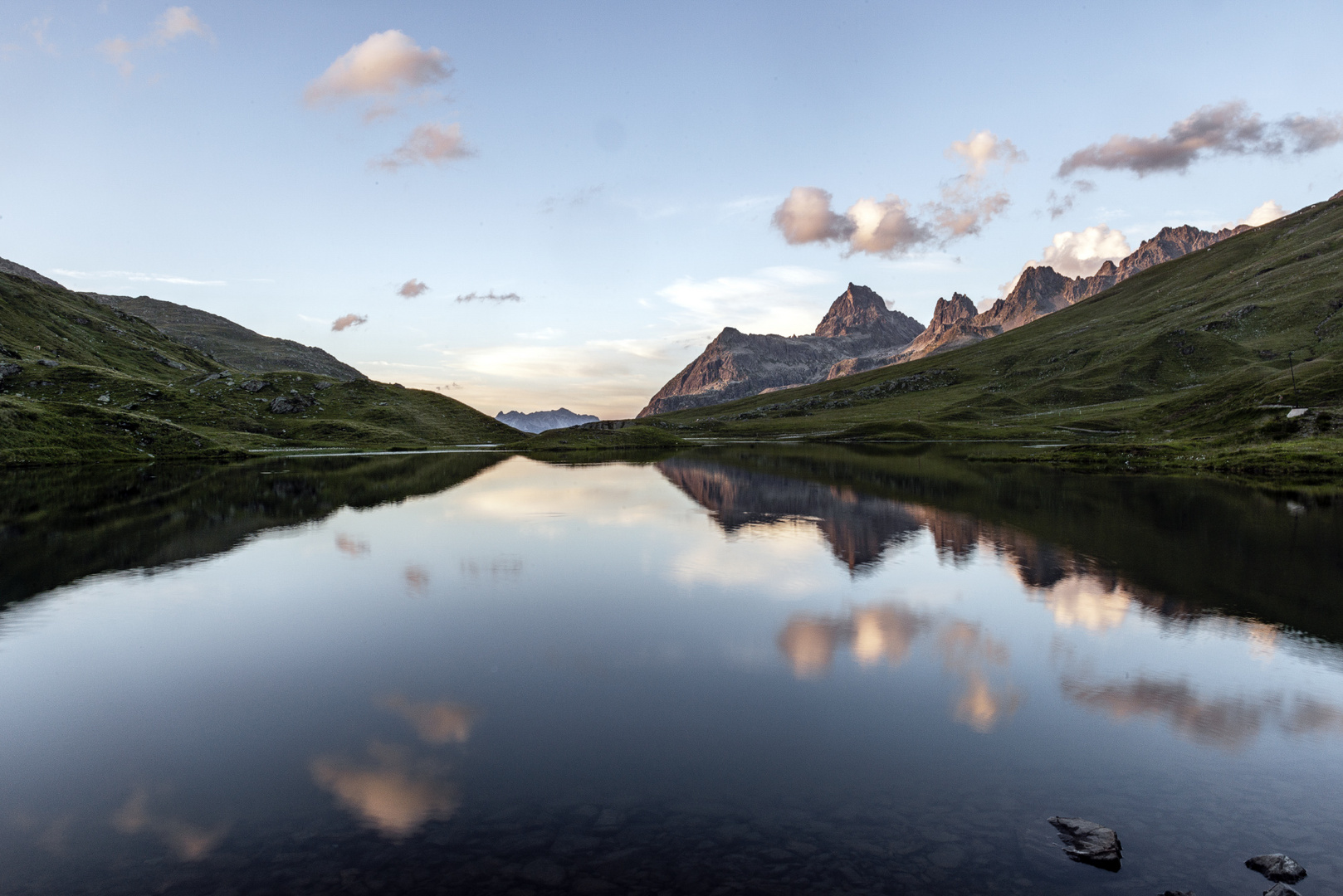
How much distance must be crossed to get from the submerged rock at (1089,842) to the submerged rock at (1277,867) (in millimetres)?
2207

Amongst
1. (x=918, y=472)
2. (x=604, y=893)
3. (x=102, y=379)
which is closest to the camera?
(x=604, y=893)

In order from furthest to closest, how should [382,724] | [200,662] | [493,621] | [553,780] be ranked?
1. [493,621]
2. [200,662]
3. [382,724]
4. [553,780]

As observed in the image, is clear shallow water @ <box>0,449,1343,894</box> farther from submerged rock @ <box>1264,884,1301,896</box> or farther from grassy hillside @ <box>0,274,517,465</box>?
grassy hillside @ <box>0,274,517,465</box>

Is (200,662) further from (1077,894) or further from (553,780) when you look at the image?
(1077,894)

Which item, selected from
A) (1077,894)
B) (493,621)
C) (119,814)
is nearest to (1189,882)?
(1077,894)

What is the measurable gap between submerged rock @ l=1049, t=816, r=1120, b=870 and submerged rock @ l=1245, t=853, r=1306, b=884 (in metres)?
2.21

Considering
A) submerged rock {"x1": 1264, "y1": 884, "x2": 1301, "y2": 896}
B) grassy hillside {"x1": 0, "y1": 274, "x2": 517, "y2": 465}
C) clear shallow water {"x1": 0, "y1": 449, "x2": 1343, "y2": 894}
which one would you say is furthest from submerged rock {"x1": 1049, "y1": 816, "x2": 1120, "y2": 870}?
grassy hillside {"x1": 0, "y1": 274, "x2": 517, "y2": 465}

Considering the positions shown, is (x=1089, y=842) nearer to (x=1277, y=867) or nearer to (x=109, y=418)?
(x=1277, y=867)

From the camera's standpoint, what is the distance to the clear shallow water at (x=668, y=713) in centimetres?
1215

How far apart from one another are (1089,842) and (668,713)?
10.2 meters

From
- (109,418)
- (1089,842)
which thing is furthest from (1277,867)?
(109,418)

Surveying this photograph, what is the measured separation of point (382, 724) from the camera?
698 inches

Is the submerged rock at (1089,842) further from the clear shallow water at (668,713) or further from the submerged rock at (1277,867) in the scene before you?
the submerged rock at (1277,867)

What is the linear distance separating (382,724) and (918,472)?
88.3 metres
